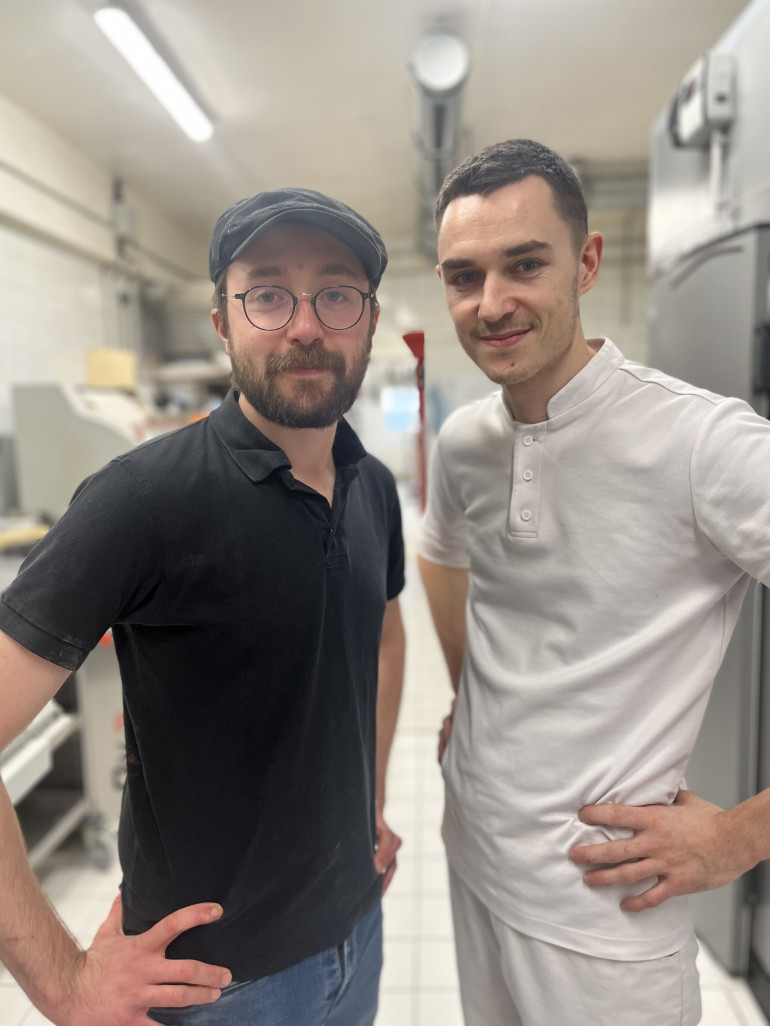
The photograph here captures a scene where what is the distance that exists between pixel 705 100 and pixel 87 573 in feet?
6.97

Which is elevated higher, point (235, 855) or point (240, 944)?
point (235, 855)

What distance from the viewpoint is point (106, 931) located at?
78 centimetres

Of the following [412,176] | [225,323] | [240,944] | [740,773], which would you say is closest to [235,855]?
[240,944]

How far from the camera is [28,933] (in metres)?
0.65

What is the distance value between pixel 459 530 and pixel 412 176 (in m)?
0.61

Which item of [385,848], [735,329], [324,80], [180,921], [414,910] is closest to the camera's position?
[180,921]

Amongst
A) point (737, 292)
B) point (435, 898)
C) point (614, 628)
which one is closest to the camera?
point (614, 628)

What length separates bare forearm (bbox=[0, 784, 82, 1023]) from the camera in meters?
0.64

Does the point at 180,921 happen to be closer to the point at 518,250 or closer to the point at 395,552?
the point at 395,552

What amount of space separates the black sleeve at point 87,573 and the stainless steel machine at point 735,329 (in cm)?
132

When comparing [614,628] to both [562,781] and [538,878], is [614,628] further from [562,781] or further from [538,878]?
[538,878]

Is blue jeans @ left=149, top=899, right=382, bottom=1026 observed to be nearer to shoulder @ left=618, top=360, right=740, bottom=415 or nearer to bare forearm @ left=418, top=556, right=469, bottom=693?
bare forearm @ left=418, top=556, right=469, bottom=693

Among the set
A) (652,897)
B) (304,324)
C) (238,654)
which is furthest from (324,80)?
(652,897)

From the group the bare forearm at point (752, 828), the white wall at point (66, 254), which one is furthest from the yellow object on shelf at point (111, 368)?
the bare forearm at point (752, 828)
